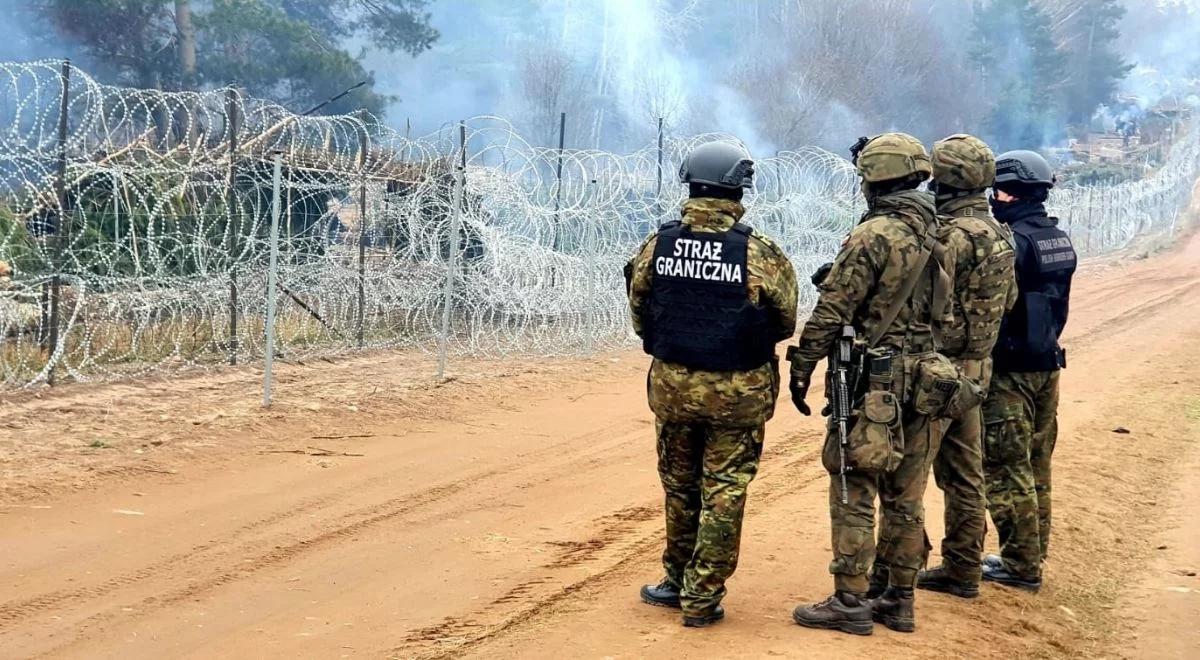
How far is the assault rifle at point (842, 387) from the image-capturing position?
4465 millimetres

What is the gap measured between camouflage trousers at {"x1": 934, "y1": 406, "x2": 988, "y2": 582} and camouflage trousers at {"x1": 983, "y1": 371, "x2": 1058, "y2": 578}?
0.76 feet

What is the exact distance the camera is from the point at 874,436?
445 cm

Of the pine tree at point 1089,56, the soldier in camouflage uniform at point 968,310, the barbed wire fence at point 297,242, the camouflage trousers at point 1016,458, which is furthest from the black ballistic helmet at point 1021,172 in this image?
the pine tree at point 1089,56

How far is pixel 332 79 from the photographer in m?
22.8

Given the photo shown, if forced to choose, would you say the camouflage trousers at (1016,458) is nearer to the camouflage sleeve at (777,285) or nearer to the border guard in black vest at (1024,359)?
the border guard in black vest at (1024,359)

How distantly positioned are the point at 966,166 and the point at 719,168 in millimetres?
1106

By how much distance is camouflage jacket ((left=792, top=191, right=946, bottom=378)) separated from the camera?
4.41m

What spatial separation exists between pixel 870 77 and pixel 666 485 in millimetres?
42679

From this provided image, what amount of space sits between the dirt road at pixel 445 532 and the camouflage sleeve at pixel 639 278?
1.17 m

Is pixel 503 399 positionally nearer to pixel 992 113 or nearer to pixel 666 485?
pixel 666 485

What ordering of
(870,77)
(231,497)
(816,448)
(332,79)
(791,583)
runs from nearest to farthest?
1. (791,583)
2. (231,497)
3. (816,448)
4. (332,79)
5. (870,77)

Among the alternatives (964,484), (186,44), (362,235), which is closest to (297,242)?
(362,235)

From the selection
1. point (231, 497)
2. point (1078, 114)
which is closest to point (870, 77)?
point (1078, 114)

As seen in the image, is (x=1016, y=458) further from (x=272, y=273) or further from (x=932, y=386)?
(x=272, y=273)
